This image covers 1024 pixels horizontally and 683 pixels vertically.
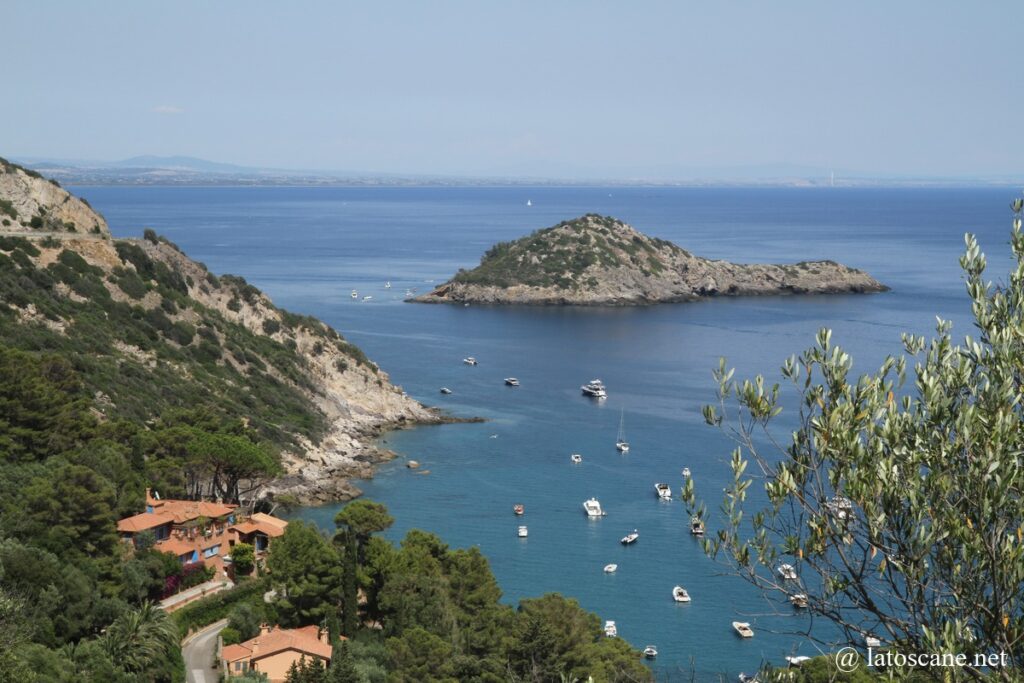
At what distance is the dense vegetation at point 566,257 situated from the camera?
12412cm

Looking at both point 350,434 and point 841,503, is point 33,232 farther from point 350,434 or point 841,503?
point 841,503

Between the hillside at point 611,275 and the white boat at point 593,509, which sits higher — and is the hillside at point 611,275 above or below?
above

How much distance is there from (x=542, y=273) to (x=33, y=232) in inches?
2798

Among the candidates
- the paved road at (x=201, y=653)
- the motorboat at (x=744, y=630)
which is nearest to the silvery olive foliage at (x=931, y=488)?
the paved road at (x=201, y=653)

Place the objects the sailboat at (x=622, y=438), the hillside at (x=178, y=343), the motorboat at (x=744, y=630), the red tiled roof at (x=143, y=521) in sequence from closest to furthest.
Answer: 1. the red tiled roof at (x=143, y=521)
2. the motorboat at (x=744, y=630)
3. the hillside at (x=178, y=343)
4. the sailboat at (x=622, y=438)

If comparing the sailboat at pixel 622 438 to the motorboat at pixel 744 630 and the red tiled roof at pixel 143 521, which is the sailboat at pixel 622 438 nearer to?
the motorboat at pixel 744 630

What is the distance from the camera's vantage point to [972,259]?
1008 cm

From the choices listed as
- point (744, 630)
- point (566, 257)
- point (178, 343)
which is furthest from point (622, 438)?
point (566, 257)

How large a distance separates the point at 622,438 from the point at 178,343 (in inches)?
1018

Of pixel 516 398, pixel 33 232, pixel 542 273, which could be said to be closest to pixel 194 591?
pixel 33 232

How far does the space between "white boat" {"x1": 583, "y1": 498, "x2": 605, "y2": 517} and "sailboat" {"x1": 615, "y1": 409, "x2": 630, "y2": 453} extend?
33.1ft

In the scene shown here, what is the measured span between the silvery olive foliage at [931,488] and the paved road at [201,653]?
21.5m

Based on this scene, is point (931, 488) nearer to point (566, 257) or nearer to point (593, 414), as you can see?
point (593, 414)

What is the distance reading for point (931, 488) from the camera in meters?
8.82
